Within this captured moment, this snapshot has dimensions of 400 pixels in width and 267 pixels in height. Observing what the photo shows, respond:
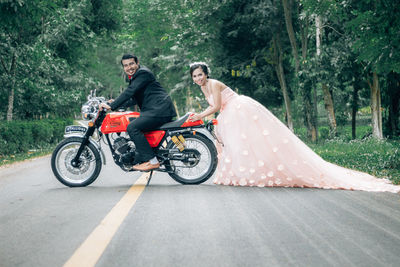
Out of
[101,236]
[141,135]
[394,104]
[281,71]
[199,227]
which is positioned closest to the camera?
[101,236]

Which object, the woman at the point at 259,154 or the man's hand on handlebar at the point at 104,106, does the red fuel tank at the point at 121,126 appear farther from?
the woman at the point at 259,154

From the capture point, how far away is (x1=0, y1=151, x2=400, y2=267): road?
3.54 metres

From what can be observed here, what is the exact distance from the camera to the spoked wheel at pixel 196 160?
23.2ft

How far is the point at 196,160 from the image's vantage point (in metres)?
7.10

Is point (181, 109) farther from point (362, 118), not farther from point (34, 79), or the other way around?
point (34, 79)

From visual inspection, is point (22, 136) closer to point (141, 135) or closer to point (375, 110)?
point (141, 135)

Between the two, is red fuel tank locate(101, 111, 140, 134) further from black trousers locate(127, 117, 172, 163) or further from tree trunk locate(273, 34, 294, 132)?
tree trunk locate(273, 34, 294, 132)

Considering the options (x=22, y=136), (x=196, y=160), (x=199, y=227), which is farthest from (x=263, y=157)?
(x=22, y=136)

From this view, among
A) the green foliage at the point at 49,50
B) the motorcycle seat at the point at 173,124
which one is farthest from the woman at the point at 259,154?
the green foliage at the point at 49,50

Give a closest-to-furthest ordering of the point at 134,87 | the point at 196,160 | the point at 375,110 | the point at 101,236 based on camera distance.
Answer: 1. the point at 101,236
2. the point at 134,87
3. the point at 196,160
4. the point at 375,110

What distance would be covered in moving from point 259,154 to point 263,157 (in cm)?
8

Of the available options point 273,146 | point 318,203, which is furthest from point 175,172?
point 318,203

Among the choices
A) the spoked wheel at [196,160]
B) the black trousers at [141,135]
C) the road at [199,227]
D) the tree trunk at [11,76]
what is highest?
the tree trunk at [11,76]

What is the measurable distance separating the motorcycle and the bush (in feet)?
28.2
